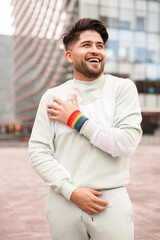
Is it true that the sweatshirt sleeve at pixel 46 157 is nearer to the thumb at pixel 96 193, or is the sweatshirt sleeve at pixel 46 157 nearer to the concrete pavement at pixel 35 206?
the thumb at pixel 96 193

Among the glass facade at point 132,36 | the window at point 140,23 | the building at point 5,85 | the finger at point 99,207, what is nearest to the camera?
the finger at point 99,207

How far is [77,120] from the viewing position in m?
1.86

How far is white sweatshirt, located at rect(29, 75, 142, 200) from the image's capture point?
6.05ft

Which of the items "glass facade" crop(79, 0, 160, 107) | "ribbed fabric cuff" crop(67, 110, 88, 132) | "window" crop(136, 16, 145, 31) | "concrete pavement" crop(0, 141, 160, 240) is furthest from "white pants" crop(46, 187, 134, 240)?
"window" crop(136, 16, 145, 31)

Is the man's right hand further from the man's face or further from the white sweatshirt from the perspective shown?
the man's face

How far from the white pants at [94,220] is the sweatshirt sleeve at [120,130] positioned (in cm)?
25

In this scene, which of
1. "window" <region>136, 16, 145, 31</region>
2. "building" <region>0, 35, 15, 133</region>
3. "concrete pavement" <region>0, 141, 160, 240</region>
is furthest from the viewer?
"building" <region>0, 35, 15, 133</region>

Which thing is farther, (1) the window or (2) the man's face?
(1) the window

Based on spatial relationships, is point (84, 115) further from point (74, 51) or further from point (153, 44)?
point (153, 44)

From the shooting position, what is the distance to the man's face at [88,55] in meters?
1.96

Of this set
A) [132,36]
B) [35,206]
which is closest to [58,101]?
[35,206]

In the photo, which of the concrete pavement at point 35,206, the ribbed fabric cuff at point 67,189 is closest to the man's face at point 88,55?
the ribbed fabric cuff at point 67,189

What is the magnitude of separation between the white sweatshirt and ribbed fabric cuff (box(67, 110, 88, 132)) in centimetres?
2

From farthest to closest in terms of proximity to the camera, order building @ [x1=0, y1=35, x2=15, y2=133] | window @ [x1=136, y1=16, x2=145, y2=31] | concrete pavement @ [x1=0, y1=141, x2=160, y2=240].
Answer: building @ [x1=0, y1=35, x2=15, y2=133] → window @ [x1=136, y1=16, x2=145, y2=31] → concrete pavement @ [x1=0, y1=141, x2=160, y2=240]
